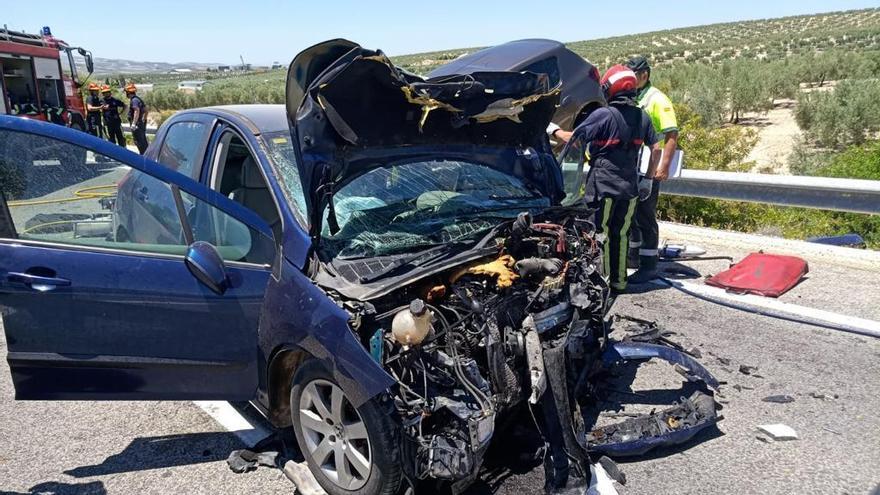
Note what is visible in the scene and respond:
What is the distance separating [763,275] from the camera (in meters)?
6.05

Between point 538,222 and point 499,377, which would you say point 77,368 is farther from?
point 538,222

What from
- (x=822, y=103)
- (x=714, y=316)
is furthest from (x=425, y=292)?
(x=822, y=103)

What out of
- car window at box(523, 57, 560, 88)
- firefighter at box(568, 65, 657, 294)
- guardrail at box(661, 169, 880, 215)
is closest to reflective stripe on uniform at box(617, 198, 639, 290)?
firefighter at box(568, 65, 657, 294)

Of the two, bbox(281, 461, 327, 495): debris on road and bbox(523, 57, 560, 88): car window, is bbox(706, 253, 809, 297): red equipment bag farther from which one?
bbox(281, 461, 327, 495): debris on road

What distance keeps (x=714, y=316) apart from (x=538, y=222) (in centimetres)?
239

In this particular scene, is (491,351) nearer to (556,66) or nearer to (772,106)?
(556,66)

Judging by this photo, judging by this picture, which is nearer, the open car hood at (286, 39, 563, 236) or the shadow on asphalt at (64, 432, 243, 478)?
the open car hood at (286, 39, 563, 236)

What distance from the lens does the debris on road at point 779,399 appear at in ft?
13.0

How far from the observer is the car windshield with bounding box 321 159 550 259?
329 centimetres

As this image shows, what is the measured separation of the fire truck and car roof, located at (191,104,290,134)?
12648 millimetres

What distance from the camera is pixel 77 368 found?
10.4 ft

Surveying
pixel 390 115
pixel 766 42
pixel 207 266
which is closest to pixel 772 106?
pixel 390 115

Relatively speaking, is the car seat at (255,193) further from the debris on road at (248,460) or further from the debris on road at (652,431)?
the debris on road at (652,431)

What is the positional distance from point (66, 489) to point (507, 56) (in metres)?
5.30
